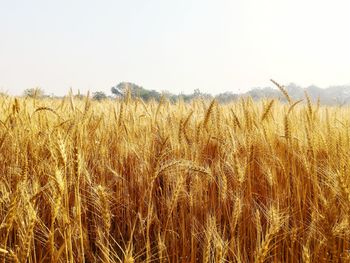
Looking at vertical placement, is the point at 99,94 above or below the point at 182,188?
above

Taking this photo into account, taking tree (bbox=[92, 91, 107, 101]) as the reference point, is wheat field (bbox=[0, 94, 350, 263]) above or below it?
below

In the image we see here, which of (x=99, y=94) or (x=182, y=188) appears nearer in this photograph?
(x=182, y=188)

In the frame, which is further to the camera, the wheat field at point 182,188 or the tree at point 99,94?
the tree at point 99,94

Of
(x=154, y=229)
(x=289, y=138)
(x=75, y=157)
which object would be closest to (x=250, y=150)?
(x=289, y=138)

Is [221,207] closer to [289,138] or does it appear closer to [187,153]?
[187,153]

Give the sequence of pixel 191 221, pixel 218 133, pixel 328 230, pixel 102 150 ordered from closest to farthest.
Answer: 1. pixel 328 230
2. pixel 191 221
3. pixel 102 150
4. pixel 218 133

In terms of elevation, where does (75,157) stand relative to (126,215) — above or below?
above

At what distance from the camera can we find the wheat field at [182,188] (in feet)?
4.53

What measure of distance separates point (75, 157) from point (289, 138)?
111 centimetres

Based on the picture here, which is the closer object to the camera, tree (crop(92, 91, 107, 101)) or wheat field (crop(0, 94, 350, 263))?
wheat field (crop(0, 94, 350, 263))

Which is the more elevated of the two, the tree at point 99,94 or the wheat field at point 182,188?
the tree at point 99,94

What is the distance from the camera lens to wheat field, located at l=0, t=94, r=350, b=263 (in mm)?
1382

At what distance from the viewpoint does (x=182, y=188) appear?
1.61m

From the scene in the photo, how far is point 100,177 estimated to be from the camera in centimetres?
188
